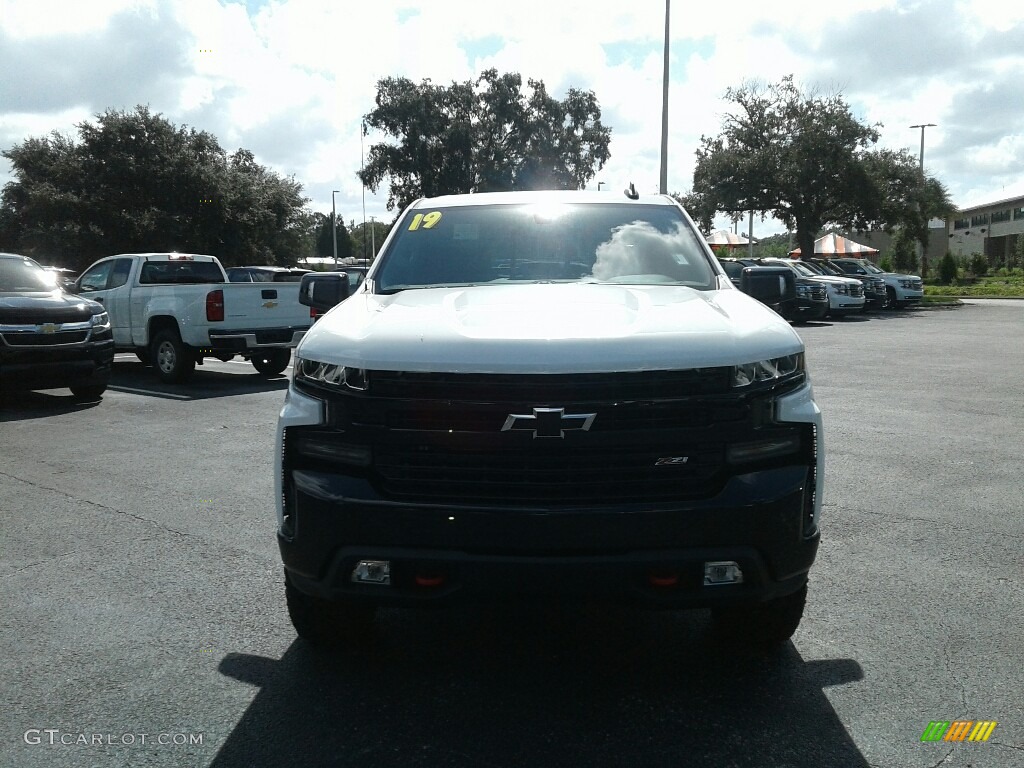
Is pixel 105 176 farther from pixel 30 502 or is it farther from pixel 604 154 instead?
pixel 30 502

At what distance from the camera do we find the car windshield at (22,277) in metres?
10.8

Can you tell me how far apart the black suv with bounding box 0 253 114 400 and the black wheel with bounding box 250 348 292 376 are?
2.45 m

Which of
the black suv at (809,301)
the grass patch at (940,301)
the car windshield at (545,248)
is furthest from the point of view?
the grass patch at (940,301)

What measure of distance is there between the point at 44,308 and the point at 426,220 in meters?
7.37

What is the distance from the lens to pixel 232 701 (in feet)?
10.8

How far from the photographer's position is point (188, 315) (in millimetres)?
12609

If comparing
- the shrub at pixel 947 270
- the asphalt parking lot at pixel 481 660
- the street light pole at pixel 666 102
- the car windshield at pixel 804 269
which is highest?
the street light pole at pixel 666 102

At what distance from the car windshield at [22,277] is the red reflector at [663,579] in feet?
32.6

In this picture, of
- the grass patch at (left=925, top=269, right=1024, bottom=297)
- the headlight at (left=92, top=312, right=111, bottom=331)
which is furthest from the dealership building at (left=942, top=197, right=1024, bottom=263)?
the headlight at (left=92, top=312, right=111, bottom=331)

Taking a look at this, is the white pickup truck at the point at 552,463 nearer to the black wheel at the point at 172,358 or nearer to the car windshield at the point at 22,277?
the car windshield at the point at 22,277

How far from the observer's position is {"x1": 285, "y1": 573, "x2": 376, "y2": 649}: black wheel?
3504 millimetres

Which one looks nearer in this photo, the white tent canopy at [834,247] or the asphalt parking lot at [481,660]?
the asphalt parking lot at [481,660]

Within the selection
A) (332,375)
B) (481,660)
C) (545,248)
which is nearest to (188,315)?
(545,248)

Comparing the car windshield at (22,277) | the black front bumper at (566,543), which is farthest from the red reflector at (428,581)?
the car windshield at (22,277)
